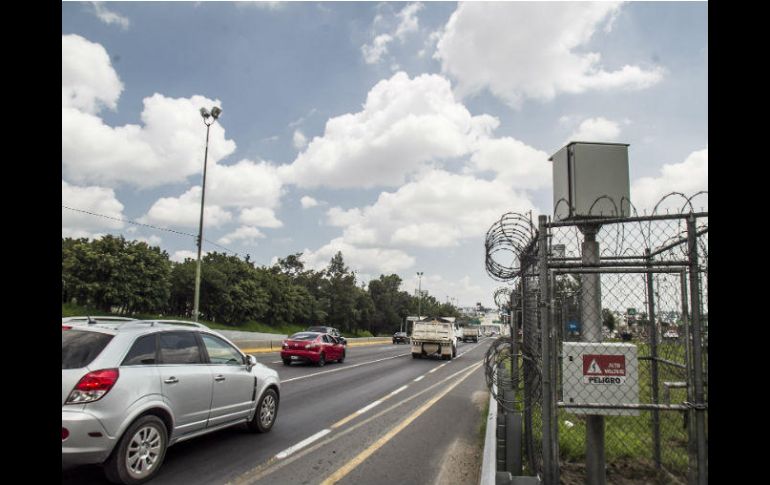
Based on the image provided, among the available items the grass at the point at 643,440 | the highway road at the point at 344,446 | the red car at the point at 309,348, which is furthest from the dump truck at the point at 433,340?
the grass at the point at 643,440

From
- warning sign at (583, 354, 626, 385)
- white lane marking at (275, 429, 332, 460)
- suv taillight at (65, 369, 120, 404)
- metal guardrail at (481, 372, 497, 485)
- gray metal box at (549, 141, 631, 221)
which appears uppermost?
gray metal box at (549, 141, 631, 221)

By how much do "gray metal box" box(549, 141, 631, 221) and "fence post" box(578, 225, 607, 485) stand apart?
187mm

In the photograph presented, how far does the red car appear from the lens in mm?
19234

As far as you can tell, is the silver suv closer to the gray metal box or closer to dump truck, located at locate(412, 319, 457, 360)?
the gray metal box

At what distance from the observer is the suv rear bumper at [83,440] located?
4570mm

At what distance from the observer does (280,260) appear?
11225 cm

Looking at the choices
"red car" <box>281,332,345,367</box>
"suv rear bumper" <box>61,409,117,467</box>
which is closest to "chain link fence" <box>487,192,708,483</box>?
"suv rear bumper" <box>61,409,117,467</box>

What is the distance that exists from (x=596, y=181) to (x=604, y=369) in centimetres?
165

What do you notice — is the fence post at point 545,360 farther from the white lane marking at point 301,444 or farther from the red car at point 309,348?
the red car at point 309,348

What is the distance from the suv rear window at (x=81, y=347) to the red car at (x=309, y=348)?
1420 cm

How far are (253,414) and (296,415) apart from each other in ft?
6.37

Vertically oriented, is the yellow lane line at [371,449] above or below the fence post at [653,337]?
below
